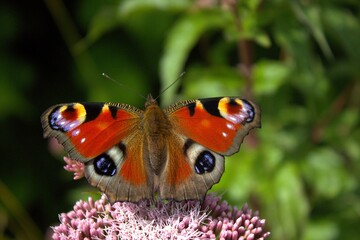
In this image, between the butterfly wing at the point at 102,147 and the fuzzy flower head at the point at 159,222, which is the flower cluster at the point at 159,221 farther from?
the butterfly wing at the point at 102,147

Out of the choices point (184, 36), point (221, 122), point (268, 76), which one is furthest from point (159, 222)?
point (268, 76)

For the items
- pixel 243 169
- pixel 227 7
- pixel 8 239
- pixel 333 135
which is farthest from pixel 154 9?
pixel 8 239

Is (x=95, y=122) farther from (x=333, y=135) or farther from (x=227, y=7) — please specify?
(x=333, y=135)

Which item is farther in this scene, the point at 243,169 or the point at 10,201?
the point at 10,201

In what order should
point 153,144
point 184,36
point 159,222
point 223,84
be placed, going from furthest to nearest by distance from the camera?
point 223,84 < point 184,36 < point 153,144 < point 159,222

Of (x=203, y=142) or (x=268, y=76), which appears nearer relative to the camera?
(x=203, y=142)

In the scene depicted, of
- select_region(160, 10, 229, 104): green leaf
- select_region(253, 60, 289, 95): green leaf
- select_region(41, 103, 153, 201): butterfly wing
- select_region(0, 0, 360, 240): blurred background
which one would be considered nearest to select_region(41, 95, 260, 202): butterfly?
select_region(41, 103, 153, 201): butterfly wing

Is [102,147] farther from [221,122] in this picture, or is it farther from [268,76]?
[268,76]
